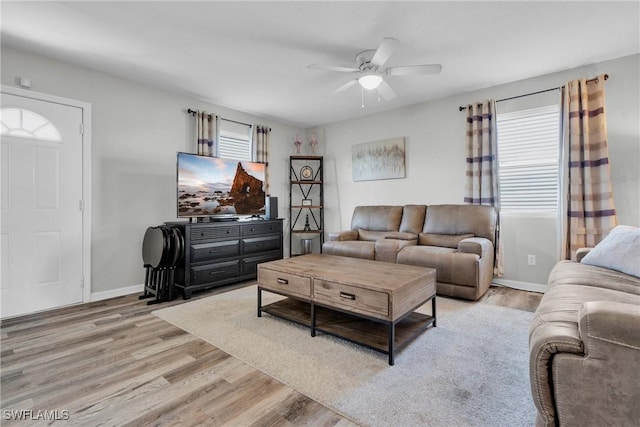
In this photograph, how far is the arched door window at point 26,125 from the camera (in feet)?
8.98

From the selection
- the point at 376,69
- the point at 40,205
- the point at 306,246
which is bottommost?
the point at 306,246

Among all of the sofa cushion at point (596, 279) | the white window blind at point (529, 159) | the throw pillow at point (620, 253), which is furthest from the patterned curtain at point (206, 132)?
the throw pillow at point (620, 253)

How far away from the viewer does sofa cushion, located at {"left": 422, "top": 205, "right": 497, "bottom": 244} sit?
3.62 metres

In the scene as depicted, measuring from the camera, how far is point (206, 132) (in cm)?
413

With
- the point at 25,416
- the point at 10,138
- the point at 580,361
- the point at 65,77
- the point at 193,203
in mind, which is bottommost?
the point at 25,416

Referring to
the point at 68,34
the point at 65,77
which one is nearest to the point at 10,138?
the point at 65,77

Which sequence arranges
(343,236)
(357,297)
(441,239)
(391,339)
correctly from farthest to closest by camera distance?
(343,236) < (441,239) < (357,297) < (391,339)

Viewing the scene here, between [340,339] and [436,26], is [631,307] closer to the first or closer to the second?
[340,339]

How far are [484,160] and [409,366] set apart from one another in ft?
9.73

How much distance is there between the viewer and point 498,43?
278cm

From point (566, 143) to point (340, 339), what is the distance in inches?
130

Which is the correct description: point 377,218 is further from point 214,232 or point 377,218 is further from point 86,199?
point 86,199

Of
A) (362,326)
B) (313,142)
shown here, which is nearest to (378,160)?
(313,142)

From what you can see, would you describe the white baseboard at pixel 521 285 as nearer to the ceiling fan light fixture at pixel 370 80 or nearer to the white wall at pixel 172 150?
the white wall at pixel 172 150
